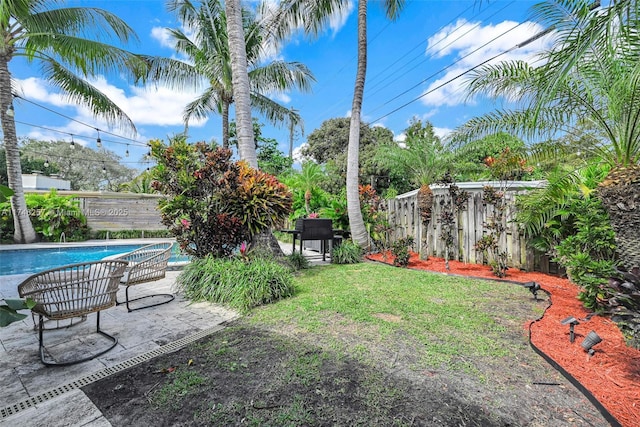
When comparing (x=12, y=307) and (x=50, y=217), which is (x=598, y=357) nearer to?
(x=12, y=307)

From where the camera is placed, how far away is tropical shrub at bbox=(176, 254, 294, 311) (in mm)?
4238

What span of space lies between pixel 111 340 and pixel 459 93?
6.49m

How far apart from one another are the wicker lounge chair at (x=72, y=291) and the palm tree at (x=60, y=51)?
691 cm

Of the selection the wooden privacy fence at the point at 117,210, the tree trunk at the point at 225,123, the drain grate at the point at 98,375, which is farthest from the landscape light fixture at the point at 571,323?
the wooden privacy fence at the point at 117,210

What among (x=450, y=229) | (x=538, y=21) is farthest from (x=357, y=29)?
(x=450, y=229)

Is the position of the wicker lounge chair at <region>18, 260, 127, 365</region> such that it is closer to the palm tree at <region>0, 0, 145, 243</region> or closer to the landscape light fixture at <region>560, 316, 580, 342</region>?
the landscape light fixture at <region>560, 316, 580, 342</region>

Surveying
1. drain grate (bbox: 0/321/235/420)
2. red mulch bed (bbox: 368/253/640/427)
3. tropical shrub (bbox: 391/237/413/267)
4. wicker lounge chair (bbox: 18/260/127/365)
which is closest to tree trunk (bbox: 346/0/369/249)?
tropical shrub (bbox: 391/237/413/267)

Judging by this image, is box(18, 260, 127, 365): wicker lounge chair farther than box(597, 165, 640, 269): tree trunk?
No

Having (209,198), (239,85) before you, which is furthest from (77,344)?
(239,85)

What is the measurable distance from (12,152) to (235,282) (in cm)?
1041

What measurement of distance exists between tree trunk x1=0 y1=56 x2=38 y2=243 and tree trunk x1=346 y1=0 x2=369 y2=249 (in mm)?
9976

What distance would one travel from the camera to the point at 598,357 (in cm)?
260

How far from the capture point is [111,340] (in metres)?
3.11

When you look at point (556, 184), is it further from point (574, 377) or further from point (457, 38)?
point (457, 38)
